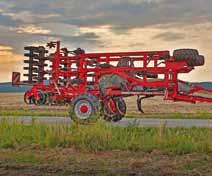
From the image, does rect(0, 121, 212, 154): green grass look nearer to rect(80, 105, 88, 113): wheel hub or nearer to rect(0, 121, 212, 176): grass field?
rect(0, 121, 212, 176): grass field

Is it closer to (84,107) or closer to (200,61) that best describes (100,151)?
(84,107)

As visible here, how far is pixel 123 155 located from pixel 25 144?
95.0 inches

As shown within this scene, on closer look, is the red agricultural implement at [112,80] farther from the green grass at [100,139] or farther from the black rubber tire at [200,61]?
the green grass at [100,139]

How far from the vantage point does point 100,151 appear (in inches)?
440

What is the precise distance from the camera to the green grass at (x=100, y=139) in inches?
447

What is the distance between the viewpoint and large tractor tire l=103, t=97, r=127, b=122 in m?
19.3

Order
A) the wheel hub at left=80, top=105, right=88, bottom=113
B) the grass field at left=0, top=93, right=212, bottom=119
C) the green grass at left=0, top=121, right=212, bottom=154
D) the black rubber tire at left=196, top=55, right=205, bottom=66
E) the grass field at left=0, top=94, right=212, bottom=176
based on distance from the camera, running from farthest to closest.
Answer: the grass field at left=0, top=93, right=212, bottom=119 < the wheel hub at left=80, top=105, right=88, bottom=113 < the black rubber tire at left=196, top=55, right=205, bottom=66 < the green grass at left=0, top=121, right=212, bottom=154 < the grass field at left=0, top=94, right=212, bottom=176

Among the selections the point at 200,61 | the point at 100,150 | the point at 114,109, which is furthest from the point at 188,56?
the point at 100,150

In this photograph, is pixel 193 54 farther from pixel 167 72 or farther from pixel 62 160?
pixel 62 160

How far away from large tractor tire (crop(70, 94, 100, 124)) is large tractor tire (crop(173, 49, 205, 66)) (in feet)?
9.62

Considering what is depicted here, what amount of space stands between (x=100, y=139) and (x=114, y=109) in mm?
7978

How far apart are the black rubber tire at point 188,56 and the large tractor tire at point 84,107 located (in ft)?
9.62

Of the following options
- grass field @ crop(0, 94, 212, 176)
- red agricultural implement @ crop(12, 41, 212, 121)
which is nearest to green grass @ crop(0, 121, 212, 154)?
grass field @ crop(0, 94, 212, 176)

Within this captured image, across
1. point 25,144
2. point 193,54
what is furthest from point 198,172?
point 193,54
